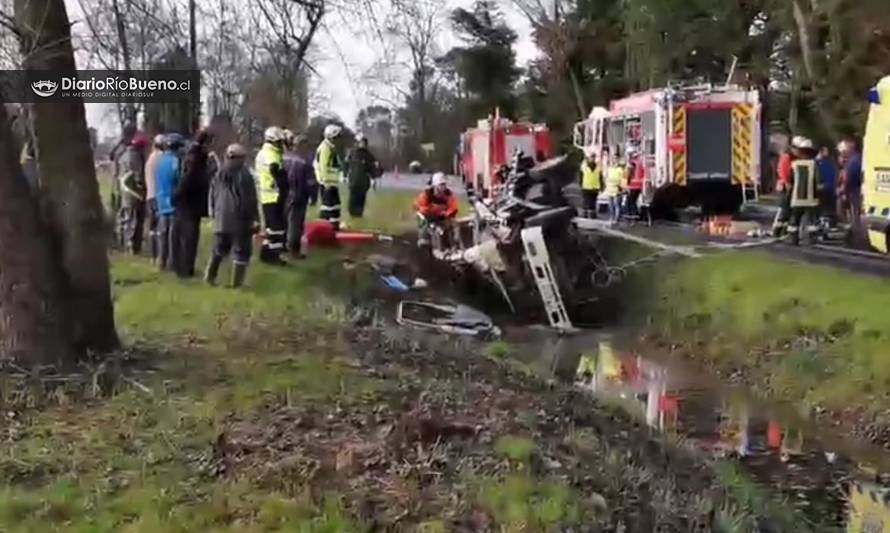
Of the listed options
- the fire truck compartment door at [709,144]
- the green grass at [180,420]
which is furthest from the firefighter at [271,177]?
the fire truck compartment door at [709,144]

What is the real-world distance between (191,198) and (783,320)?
21.0ft

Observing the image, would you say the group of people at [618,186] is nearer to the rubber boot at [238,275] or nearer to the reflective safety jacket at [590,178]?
the reflective safety jacket at [590,178]

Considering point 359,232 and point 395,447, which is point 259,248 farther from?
point 395,447

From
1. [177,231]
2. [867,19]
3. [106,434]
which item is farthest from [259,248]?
[867,19]

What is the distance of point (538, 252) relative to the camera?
14.4 metres

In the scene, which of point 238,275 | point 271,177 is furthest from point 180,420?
point 271,177

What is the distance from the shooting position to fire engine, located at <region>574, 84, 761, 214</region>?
22.8 metres

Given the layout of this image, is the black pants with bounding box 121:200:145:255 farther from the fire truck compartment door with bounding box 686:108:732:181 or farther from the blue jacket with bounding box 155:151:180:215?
the fire truck compartment door with bounding box 686:108:732:181

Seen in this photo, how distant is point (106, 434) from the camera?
6688mm

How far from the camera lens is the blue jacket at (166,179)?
1417 centimetres

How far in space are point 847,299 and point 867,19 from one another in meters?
15.5

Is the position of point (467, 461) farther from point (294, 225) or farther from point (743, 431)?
point (294, 225)

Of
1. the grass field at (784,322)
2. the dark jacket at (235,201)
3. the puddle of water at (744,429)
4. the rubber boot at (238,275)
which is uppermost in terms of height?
the dark jacket at (235,201)

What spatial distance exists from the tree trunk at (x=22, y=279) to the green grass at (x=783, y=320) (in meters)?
6.15
